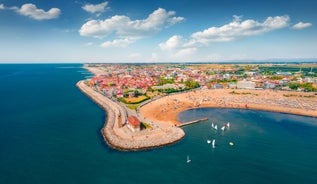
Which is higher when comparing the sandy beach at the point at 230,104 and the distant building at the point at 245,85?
the distant building at the point at 245,85

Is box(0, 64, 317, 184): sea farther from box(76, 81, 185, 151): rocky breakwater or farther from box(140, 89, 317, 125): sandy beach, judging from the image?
box(140, 89, 317, 125): sandy beach

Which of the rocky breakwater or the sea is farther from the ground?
the rocky breakwater

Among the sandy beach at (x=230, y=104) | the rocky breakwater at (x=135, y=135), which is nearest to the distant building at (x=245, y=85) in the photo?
the sandy beach at (x=230, y=104)

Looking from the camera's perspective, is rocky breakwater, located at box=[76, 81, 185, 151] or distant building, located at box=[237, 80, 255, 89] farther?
distant building, located at box=[237, 80, 255, 89]

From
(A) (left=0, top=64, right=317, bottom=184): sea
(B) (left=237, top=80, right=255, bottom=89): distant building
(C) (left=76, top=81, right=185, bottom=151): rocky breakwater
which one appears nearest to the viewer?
(A) (left=0, top=64, right=317, bottom=184): sea

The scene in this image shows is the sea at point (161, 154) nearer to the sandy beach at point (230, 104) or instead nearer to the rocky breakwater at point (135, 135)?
the rocky breakwater at point (135, 135)

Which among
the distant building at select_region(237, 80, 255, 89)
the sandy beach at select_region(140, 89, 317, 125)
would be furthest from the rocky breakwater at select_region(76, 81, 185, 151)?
the distant building at select_region(237, 80, 255, 89)

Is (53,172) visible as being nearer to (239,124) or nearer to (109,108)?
(109,108)

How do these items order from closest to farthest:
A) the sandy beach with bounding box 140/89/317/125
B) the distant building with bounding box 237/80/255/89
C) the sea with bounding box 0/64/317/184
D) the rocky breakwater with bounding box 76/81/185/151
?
the sea with bounding box 0/64/317/184, the rocky breakwater with bounding box 76/81/185/151, the sandy beach with bounding box 140/89/317/125, the distant building with bounding box 237/80/255/89

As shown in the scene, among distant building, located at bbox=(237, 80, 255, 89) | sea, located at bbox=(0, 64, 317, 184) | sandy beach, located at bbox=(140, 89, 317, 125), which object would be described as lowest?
sea, located at bbox=(0, 64, 317, 184)
